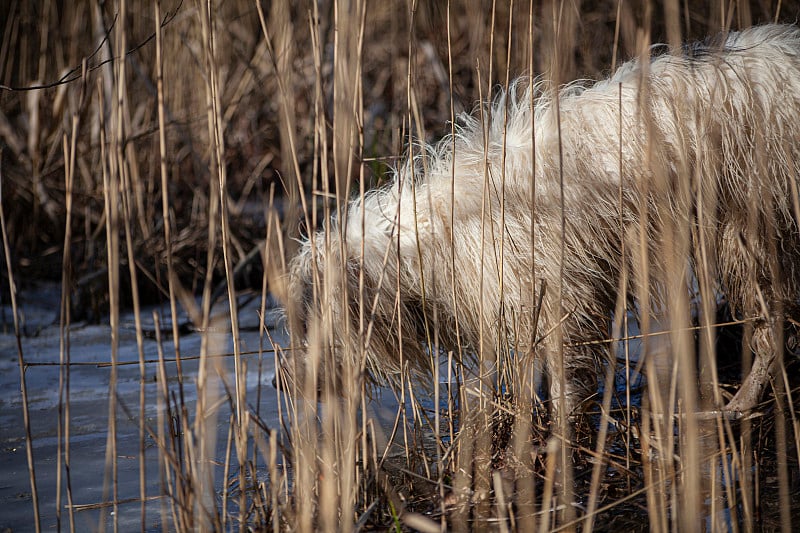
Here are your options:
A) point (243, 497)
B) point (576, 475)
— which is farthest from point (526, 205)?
point (243, 497)

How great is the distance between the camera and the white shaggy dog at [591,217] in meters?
2.42

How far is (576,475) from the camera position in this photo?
2.26m

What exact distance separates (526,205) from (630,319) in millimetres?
1380

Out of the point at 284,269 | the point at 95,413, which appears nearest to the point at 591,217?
the point at 284,269

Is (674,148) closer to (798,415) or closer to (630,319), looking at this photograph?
(798,415)

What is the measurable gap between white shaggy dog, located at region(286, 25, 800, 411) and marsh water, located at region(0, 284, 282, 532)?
51 cm

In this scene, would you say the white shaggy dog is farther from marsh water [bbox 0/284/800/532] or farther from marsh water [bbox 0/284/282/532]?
marsh water [bbox 0/284/282/532]

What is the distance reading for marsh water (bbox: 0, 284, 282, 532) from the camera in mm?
2174

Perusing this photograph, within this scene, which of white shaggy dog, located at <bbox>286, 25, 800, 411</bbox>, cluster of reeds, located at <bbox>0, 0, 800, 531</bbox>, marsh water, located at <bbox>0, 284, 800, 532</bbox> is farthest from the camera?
white shaggy dog, located at <bbox>286, 25, 800, 411</bbox>

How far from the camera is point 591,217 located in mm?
2541

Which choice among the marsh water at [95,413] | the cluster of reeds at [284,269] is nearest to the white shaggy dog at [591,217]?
the cluster of reeds at [284,269]

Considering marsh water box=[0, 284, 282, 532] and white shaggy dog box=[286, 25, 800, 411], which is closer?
marsh water box=[0, 284, 282, 532]

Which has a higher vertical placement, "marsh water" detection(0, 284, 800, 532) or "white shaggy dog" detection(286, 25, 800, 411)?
"white shaggy dog" detection(286, 25, 800, 411)

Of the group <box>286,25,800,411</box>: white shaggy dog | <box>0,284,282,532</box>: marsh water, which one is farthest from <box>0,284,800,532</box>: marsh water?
<box>286,25,800,411</box>: white shaggy dog
